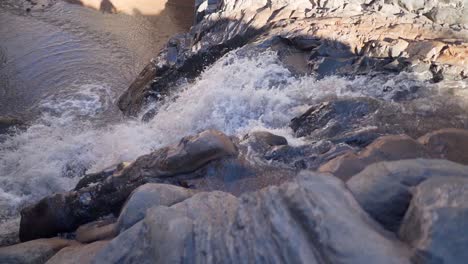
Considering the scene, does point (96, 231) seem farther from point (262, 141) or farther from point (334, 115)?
point (334, 115)

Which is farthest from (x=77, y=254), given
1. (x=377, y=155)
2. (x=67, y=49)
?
(x=67, y=49)

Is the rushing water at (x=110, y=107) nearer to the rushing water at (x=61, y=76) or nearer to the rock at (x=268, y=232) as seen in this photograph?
the rushing water at (x=61, y=76)

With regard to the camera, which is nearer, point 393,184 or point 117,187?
point 393,184

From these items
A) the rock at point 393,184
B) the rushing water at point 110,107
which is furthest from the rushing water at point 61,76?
Answer: the rock at point 393,184

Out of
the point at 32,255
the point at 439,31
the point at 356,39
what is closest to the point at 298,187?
the point at 32,255

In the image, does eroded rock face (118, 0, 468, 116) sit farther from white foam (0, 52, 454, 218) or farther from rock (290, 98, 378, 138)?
rock (290, 98, 378, 138)

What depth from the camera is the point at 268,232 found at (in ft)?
7.10

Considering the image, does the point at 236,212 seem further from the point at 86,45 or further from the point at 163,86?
the point at 86,45

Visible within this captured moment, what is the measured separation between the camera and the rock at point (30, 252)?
2.90 m

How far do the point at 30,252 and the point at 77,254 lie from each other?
435 mm

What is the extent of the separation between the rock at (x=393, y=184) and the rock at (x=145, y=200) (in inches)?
45.0

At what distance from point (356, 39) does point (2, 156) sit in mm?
4615

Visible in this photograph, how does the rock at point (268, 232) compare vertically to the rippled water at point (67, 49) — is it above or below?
above

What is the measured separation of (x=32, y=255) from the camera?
297cm
